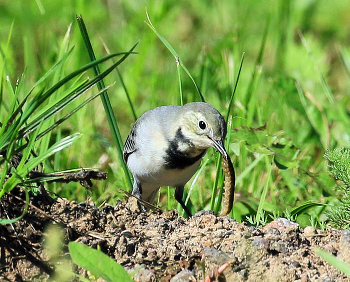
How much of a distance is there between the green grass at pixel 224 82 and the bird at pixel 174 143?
9.0 inches

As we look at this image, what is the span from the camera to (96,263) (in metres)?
3.02

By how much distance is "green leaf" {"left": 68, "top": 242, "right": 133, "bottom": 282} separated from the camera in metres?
2.98

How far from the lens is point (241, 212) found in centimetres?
512

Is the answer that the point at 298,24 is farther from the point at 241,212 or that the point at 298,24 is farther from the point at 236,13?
the point at 241,212

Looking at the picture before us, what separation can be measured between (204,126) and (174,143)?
41 centimetres

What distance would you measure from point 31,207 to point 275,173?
322 cm

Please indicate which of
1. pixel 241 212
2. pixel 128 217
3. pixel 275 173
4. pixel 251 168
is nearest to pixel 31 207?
pixel 128 217

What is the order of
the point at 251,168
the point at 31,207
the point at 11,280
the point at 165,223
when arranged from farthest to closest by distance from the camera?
the point at 251,168, the point at 165,223, the point at 31,207, the point at 11,280

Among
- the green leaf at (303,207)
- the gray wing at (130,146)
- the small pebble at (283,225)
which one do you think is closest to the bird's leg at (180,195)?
the gray wing at (130,146)

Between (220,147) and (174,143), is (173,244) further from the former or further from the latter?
(174,143)

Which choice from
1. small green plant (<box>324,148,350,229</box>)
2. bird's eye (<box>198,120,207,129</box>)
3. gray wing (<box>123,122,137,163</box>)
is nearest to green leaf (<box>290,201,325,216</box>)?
small green plant (<box>324,148,350,229</box>)

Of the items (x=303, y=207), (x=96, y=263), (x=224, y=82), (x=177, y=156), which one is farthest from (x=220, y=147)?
(x=224, y=82)

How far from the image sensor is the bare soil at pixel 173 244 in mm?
3260

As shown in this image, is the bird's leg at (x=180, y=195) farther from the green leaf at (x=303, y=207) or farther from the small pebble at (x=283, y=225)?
the small pebble at (x=283, y=225)
